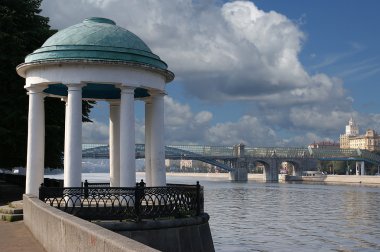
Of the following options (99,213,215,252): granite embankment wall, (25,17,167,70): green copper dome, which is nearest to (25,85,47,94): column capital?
(25,17,167,70): green copper dome

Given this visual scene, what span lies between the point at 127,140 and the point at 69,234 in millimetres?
7598

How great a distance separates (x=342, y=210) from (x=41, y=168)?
40439 millimetres

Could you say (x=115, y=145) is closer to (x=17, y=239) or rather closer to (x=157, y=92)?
(x=157, y=92)

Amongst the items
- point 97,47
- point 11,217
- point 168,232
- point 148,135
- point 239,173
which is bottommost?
point 239,173

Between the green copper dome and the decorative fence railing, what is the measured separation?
4098 millimetres

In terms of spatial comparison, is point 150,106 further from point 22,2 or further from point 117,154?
point 22,2

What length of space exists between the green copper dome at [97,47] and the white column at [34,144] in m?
1.38

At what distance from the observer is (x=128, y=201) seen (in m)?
14.9

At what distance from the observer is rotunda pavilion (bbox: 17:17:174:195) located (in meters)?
16.4

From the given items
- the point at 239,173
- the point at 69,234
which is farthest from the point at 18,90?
the point at 239,173

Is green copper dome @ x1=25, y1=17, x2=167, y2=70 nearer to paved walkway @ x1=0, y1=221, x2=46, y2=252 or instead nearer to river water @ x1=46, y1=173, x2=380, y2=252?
paved walkway @ x1=0, y1=221, x2=46, y2=252

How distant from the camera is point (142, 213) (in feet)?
47.8

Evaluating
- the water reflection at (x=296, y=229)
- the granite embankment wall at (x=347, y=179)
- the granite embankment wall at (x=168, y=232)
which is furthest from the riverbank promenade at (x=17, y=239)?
the granite embankment wall at (x=347, y=179)

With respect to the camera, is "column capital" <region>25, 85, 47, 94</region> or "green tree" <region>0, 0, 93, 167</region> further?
"green tree" <region>0, 0, 93, 167</region>
